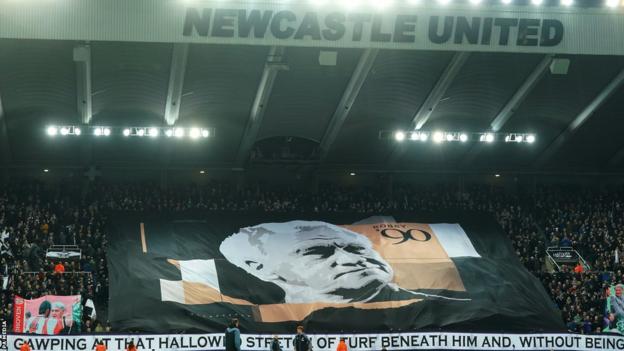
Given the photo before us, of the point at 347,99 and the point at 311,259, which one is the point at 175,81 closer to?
the point at 347,99

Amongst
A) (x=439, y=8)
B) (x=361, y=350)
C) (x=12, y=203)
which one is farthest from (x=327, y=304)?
(x=12, y=203)

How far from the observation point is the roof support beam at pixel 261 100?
3569 centimetres

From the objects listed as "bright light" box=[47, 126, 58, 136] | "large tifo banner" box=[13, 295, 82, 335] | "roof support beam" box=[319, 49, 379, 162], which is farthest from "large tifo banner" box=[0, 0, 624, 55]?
"large tifo banner" box=[13, 295, 82, 335]

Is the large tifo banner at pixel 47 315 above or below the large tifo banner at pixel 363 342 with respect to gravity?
above

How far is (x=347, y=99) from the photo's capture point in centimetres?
3938

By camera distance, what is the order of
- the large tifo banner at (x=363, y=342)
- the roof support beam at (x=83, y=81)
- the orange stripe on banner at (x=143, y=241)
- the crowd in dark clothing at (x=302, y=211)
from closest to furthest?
1. the large tifo banner at (x=363, y=342)
2. the roof support beam at (x=83, y=81)
3. the crowd in dark clothing at (x=302, y=211)
4. the orange stripe on banner at (x=143, y=241)

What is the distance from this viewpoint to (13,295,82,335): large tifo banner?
102 ft

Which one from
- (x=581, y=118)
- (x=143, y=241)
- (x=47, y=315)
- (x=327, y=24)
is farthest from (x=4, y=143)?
(x=581, y=118)

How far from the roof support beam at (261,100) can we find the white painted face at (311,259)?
418cm

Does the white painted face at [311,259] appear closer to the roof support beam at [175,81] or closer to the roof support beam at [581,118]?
the roof support beam at [175,81]

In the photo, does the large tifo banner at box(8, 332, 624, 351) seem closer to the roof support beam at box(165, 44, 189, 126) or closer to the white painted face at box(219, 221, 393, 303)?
the white painted face at box(219, 221, 393, 303)

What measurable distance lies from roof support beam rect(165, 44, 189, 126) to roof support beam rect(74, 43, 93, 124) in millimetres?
A: 3080

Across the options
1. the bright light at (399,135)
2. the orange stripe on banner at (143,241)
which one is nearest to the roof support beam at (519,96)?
the bright light at (399,135)

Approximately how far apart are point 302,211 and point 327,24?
11.9 m
